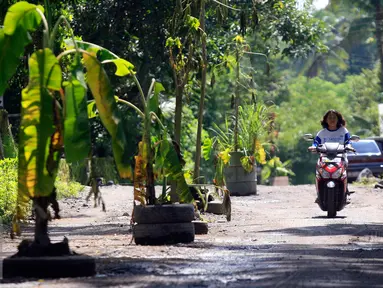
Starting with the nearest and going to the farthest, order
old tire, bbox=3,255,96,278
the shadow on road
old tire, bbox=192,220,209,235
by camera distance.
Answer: the shadow on road < old tire, bbox=3,255,96,278 < old tire, bbox=192,220,209,235

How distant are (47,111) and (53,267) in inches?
55.0

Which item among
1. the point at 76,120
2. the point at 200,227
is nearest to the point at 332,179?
the point at 200,227

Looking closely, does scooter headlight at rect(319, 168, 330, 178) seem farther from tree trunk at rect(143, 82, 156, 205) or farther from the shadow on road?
tree trunk at rect(143, 82, 156, 205)

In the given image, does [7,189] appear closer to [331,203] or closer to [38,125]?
[331,203]

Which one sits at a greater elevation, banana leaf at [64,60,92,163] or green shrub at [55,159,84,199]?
banana leaf at [64,60,92,163]

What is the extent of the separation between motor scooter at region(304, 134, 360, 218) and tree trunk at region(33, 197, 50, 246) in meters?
8.29

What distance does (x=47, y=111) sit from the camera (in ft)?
30.2

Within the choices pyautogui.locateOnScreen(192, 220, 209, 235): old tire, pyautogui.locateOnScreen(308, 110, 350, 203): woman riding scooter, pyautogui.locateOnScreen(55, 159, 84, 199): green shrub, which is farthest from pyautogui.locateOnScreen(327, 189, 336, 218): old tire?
pyautogui.locateOnScreen(55, 159, 84, 199): green shrub

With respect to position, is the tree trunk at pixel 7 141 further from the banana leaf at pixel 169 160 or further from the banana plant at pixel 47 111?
the banana plant at pixel 47 111

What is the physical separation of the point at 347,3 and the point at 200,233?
4734cm

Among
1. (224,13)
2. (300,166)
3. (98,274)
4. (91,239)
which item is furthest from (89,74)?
(300,166)

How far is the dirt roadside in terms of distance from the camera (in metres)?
8.73

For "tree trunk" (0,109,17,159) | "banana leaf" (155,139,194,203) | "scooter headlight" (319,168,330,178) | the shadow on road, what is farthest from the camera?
"tree trunk" (0,109,17,159)

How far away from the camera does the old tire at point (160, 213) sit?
1191 centimetres
